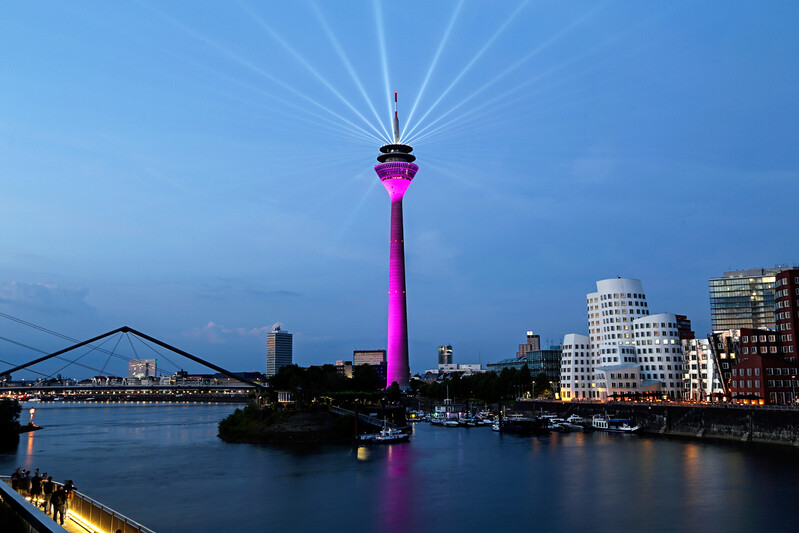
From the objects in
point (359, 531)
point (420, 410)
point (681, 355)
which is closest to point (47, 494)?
point (359, 531)

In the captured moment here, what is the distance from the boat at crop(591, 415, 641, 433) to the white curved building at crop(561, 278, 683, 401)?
25541 mm

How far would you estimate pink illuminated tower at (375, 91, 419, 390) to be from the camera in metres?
182

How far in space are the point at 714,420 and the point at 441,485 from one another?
48486mm

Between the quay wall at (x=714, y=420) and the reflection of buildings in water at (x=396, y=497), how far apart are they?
42346 mm

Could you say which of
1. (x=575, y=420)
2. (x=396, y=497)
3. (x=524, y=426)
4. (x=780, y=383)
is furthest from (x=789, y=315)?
(x=396, y=497)

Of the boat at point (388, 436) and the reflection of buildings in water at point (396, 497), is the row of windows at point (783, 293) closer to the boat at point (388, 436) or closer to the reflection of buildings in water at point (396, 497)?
the boat at point (388, 436)

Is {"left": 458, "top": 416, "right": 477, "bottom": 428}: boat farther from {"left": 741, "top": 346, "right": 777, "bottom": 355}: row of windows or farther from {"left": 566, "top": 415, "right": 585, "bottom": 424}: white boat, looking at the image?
{"left": 741, "top": 346, "right": 777, "bottom": 355}: row of windows

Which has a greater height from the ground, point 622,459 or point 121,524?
point 121,524

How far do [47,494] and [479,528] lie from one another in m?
26.2

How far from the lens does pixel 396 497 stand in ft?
172

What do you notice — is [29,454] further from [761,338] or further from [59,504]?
[761,338]

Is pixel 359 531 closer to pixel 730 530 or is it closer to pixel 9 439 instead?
pixel 730 530

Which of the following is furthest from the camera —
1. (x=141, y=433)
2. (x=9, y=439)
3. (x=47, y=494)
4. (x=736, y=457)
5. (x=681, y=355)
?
(x=681, y=355)

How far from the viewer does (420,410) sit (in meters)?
172
